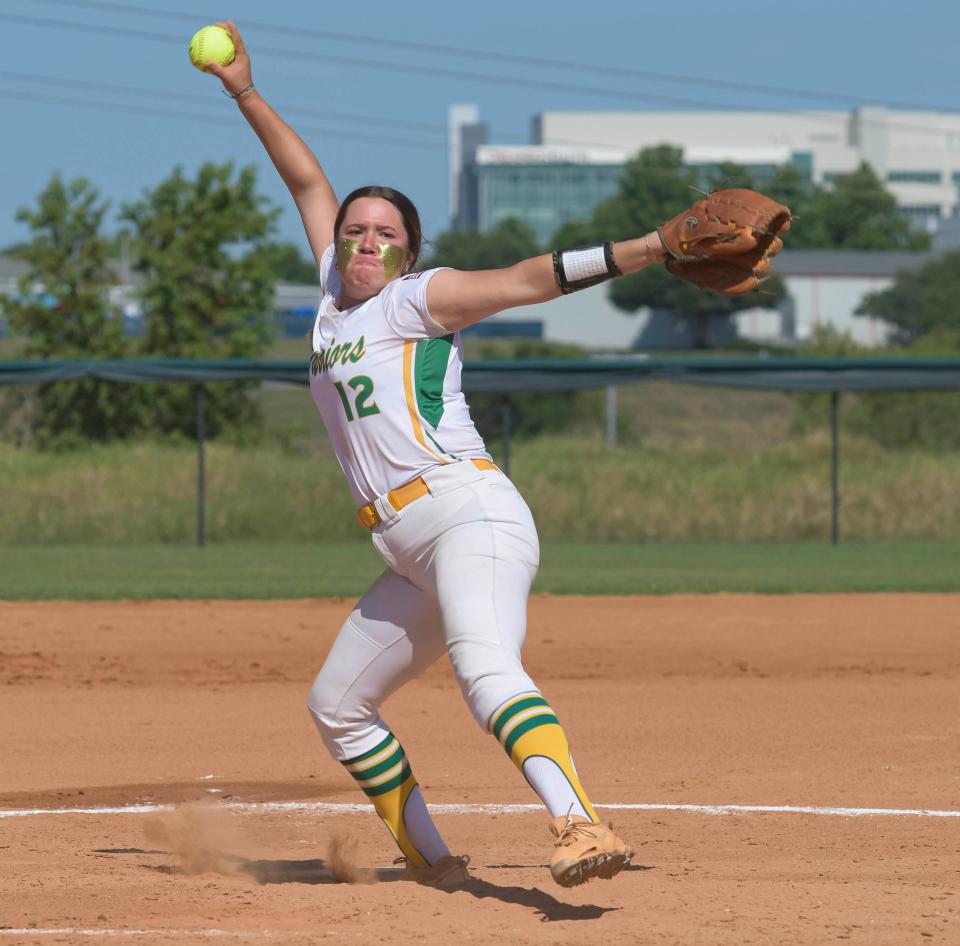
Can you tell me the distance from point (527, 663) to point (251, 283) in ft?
54.5

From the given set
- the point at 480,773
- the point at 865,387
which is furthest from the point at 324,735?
the point at 865,387

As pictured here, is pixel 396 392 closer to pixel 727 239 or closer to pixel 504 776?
pixel 727 239

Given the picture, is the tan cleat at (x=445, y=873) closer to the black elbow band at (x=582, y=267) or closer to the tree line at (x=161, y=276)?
the black elbow band at (x=582, y=267)

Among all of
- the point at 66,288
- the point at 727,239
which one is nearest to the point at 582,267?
the point at 727,239

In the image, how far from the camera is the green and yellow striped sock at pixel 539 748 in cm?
396

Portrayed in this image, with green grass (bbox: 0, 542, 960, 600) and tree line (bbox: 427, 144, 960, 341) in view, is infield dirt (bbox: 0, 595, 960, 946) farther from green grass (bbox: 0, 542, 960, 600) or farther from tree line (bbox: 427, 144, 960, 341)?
tree line (bbox: 427, 144, 960, 341)

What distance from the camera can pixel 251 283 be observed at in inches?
994

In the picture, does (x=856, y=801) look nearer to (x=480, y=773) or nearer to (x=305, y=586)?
(x=480, y=773)

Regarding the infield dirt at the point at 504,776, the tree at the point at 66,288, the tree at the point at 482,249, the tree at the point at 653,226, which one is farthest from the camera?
the tree at the point at 482,249

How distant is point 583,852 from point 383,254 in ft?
5.48

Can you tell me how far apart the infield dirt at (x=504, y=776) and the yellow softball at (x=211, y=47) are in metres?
A: 2.42

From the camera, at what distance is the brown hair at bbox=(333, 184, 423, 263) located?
4426 millimetres

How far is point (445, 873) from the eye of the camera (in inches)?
179

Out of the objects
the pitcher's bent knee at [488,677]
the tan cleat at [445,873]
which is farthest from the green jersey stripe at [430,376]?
the tan cleat at [445,873]
